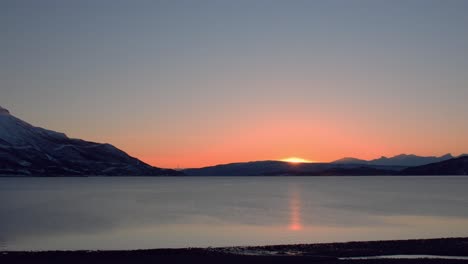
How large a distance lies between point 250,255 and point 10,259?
16.7 m

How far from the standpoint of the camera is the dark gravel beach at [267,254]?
38.1 m

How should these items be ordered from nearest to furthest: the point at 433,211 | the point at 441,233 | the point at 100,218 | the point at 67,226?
the point at 441,233 < the point at 67,226 < the point at 100,218 < the point at 433,211

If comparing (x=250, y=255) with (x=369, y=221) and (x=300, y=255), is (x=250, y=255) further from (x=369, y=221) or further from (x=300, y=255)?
(x=369, y=221)

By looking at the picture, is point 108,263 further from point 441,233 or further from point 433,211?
point 433,211

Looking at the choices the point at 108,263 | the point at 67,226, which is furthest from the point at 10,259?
the point at 67,226

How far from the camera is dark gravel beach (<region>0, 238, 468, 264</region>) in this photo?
38.1 meters

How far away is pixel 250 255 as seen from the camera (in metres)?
41.8

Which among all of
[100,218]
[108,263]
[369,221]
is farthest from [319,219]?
[108,263]

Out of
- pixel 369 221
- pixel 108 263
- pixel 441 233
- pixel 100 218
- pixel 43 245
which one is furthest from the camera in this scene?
pixel 100 218

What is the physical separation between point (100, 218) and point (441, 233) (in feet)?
159

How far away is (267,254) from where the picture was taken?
42.4 metres

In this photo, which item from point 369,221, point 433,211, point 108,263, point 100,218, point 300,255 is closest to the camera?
point 108,263

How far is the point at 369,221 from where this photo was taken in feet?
263

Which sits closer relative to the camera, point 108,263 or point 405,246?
point 108,263
